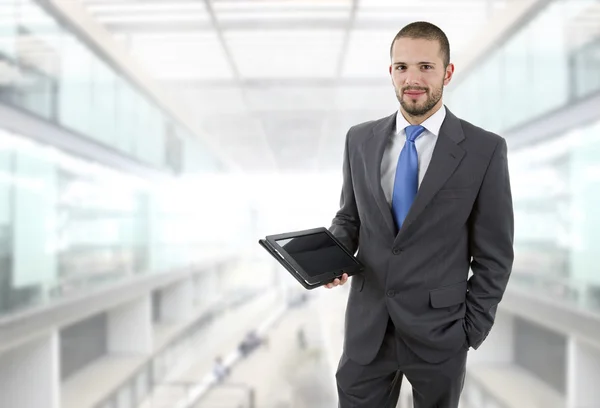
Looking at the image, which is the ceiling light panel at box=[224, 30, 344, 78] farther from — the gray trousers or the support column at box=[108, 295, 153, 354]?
the gray trousers

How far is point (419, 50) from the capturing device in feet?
3.97

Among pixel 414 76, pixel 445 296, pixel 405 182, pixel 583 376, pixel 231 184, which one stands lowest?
pixel 583 376

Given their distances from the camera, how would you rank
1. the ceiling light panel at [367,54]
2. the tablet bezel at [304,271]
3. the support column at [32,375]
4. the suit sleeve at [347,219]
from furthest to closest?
the ceiling light panel at [367,54] < the support column at [32,375] < the suit sleeve at [347,219] < the tablet bezel at [304,271]

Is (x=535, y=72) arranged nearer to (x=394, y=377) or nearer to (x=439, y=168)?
(x=439, y=168)

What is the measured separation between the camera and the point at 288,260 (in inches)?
47.3

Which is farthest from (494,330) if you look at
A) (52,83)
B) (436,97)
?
(52,83)

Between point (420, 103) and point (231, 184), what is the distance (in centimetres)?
193

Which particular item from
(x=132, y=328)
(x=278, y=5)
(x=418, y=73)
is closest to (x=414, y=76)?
(x=418, y=73)

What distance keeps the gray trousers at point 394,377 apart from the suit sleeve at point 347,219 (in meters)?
0.22

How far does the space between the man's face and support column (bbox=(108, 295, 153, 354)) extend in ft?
7.41

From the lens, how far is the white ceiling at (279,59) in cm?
262

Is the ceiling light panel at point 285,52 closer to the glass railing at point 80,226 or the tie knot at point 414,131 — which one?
the glass railing at point 80,226

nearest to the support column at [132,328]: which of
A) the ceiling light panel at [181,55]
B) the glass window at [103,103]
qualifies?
the glass window at [103,103]

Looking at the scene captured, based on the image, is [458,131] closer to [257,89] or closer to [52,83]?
[257,89]
